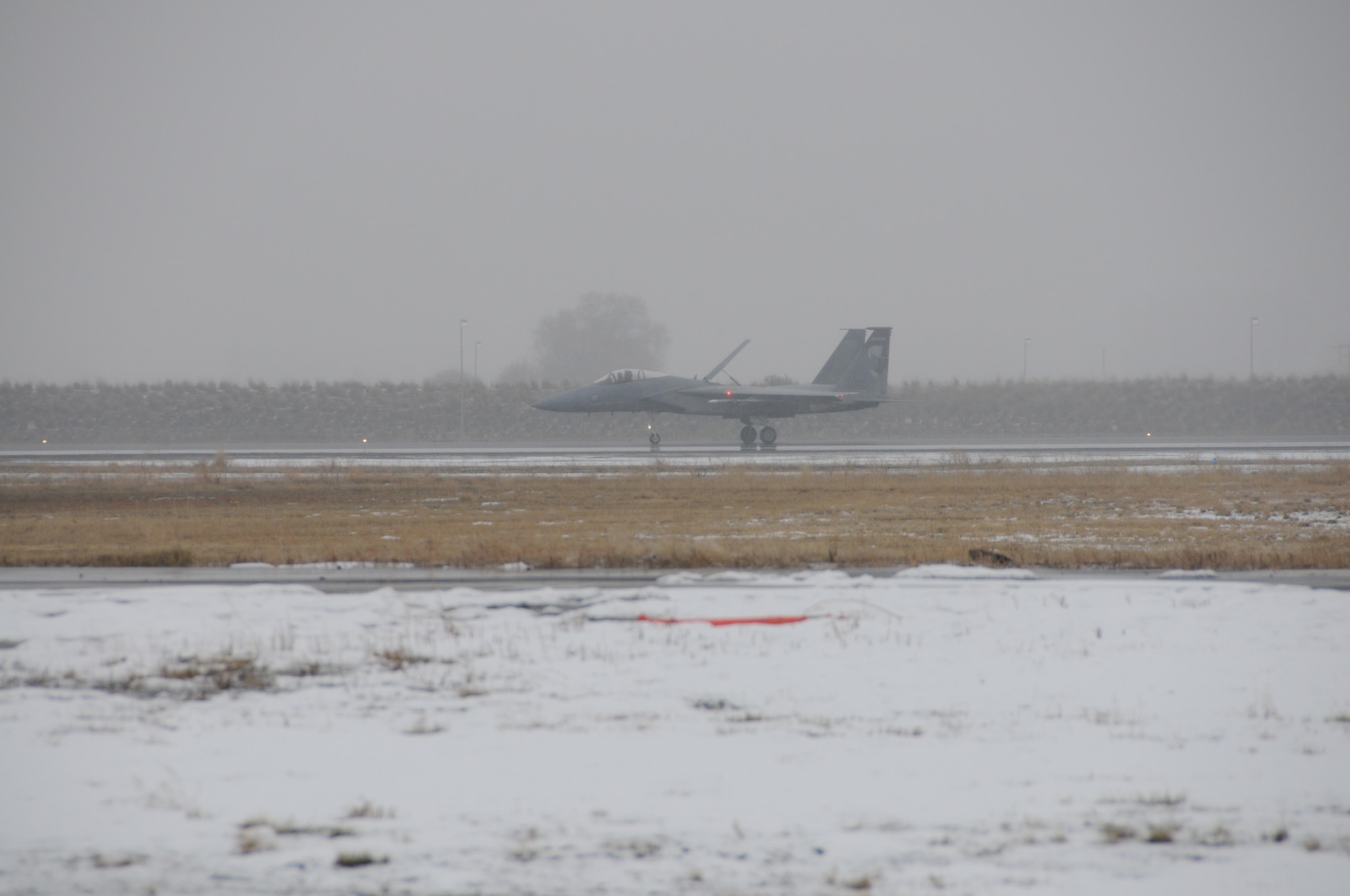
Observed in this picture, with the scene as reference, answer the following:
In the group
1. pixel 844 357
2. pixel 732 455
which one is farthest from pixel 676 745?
pixel 844 357

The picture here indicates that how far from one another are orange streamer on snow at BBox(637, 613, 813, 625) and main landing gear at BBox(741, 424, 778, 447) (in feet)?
88.8

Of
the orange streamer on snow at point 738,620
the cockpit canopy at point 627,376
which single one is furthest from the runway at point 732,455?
the orange streamer on snow at point 738,620

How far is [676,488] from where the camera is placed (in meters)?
22.0

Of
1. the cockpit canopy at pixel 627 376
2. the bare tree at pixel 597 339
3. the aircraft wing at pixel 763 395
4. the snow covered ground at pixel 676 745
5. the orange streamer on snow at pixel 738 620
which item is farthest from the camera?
the bare tree at pixel 597 339

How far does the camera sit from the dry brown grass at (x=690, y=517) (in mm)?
12453

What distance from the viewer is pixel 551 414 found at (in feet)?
175

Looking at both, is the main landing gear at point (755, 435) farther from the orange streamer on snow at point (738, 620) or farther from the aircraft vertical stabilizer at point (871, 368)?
the orange streamer on snow at point (738, 620)

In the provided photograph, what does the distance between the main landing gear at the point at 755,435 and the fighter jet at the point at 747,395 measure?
0.03m

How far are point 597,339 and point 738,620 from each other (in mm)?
89301

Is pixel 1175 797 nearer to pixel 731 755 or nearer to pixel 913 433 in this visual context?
pixel 731 755

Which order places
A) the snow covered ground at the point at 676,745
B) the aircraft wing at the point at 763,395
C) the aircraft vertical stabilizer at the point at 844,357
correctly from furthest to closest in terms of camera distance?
the aircraft vertical stabilizer at the point at 844,357 → the aircraft wing at the point at 763,395 → the snow covered ground at the point at 676,745

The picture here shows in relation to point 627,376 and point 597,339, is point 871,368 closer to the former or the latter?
point 627,376

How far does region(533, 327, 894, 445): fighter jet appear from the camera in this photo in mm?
36500

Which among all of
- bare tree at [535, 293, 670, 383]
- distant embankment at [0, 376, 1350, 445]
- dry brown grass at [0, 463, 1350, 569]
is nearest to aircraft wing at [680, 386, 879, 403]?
dry brown grass at [0, 463, 1350, 569]
